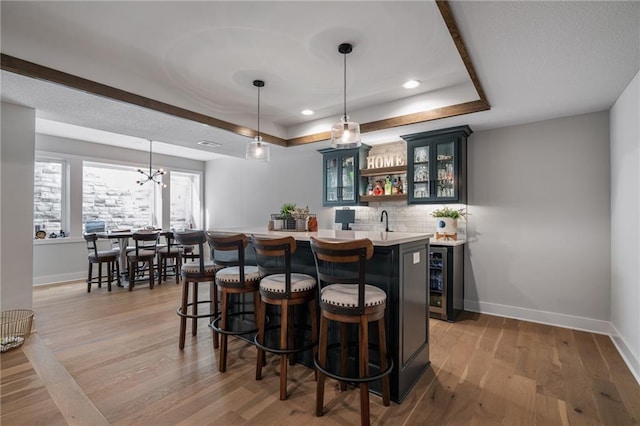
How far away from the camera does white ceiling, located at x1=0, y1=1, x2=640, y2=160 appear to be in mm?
1933

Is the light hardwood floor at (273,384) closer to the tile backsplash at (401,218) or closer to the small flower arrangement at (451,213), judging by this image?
the small flower arrangement at (451,213)

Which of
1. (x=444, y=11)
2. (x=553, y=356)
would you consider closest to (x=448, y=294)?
(x=553, y=356)

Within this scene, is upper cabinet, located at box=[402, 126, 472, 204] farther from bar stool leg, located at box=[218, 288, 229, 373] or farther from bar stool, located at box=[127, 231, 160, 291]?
bar stool, located at box=[127, 231, 160, 291]

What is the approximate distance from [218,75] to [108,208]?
503cm

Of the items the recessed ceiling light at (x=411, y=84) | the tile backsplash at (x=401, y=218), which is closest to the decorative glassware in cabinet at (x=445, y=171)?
the tile backsplash at (x=401, y=218)

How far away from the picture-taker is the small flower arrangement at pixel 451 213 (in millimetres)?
4002

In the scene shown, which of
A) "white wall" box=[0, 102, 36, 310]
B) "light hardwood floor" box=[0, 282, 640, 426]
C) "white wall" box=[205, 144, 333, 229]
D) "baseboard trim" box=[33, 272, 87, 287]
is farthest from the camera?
"white wall" box=[205, 144, 333, 229]

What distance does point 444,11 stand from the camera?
1662mm

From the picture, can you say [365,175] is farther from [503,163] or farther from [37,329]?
[37,329]

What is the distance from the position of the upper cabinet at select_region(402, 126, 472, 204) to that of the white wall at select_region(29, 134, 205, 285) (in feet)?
19.7

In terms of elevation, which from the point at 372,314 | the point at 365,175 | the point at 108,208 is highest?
the point at 365,175

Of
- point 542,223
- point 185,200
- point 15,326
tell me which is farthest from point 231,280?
point 185,200

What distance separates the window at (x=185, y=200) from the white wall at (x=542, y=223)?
22.0 feet

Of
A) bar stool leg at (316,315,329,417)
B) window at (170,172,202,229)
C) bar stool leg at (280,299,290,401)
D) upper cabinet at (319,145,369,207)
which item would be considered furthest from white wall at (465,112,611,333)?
window at (170,172,202,229)
